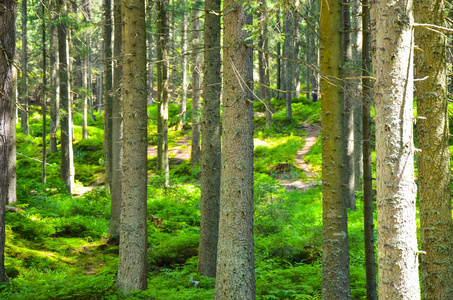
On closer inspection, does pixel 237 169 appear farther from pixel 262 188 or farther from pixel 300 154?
pixel 300 154

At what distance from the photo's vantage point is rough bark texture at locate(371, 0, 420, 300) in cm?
295

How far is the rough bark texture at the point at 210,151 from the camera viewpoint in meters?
6.69

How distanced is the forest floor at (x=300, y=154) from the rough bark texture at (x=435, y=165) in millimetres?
10320

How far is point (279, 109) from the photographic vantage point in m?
27.9

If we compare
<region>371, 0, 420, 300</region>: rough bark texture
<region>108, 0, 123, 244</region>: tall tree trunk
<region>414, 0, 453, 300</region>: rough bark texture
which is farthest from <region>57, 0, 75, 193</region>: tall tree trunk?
<region>371, 0, 420, 300</region>: rough bark texture

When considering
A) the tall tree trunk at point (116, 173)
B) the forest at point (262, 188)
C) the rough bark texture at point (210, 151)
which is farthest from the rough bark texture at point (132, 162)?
the tall tree trunk at point (116, 173)

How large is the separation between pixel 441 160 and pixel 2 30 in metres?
6.58

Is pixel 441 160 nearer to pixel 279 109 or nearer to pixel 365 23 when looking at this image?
pixel 365 23

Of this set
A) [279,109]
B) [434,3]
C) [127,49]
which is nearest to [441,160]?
[434,3]

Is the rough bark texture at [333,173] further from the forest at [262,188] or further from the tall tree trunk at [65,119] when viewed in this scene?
the tall tree trunk at [65,119]

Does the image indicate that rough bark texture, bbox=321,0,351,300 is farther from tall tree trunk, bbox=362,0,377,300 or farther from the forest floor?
the forest floor

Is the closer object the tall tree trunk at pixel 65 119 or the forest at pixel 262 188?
the forest at pixel 262 188

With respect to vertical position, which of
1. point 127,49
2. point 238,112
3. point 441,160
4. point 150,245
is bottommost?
point 150,245

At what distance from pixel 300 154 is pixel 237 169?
14.7 metres
